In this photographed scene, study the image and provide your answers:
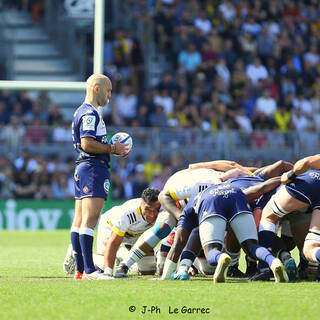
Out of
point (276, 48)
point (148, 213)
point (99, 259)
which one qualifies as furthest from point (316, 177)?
point (276, 48)

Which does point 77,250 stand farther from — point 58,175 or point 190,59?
point 190,59

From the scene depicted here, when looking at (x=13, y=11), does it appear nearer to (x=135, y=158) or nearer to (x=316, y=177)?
(x=316, y=177)

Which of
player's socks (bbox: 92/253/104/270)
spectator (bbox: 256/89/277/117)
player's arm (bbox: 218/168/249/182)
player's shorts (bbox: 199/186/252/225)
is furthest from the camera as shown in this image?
spectator (bbox: 256/89/277/117)

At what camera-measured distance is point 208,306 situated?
6.15 m

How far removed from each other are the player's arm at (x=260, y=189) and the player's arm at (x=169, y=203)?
75 cm

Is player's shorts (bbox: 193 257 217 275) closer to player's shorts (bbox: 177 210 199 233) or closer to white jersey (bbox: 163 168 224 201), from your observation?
white jersey (bbox: 163 168 224 201)

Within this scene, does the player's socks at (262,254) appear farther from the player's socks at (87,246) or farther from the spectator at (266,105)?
the spectator at (266,105)

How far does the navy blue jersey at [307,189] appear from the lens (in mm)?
8102

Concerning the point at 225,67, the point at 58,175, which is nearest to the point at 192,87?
the point at 225,67

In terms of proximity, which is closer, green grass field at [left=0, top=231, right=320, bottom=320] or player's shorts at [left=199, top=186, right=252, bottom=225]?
green grass field at [left=0, top=231, right=320, bottom=320]

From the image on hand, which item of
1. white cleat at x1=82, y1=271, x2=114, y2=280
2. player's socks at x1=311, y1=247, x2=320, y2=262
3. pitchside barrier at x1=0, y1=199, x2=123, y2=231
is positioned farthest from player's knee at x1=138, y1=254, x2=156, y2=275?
pitchside barrier at x1=0, y1=199, x2=123, y2=231

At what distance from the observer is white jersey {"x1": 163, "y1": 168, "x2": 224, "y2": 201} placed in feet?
29.4

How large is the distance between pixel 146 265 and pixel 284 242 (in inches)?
62.5

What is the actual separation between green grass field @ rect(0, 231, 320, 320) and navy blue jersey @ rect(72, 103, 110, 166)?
123 centimetres
